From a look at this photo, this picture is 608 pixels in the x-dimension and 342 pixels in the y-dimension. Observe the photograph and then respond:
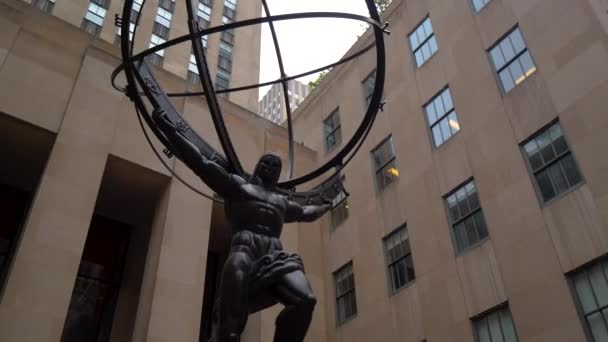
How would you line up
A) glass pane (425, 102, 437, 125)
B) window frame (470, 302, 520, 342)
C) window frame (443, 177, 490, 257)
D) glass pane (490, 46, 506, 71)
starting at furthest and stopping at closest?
glass pane (425, 102, 437, 125) < glass pane (490, 46, 506, 71) < window frame (443, 177, 490, 257) < window frame (470, 302, 520, 342)

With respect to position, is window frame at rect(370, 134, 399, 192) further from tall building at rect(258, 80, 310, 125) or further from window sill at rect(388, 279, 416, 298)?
tall building at rect(258, 80, 310, 125)

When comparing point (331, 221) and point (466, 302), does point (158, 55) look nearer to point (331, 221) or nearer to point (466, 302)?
point (331, 221)

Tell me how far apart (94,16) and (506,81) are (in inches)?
Answer: 1038

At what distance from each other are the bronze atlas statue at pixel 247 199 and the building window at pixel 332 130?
1685 cm

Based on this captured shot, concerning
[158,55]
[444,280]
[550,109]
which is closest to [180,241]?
[444,280]

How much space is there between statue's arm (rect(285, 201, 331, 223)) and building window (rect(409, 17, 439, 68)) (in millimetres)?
13901

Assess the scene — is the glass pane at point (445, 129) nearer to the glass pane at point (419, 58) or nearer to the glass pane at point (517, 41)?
the glass pane at point (517, 41)

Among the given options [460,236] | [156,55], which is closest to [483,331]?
[460,236]

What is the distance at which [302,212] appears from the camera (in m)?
6.90

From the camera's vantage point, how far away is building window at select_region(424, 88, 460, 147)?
17.6 meters

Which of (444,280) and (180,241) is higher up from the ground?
(180,241)

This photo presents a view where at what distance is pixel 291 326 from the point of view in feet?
18.1

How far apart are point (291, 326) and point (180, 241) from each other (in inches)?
504

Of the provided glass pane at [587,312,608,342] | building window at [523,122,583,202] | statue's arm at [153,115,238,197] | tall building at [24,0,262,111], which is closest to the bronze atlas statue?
statue's arm at [153,115,238,197]
